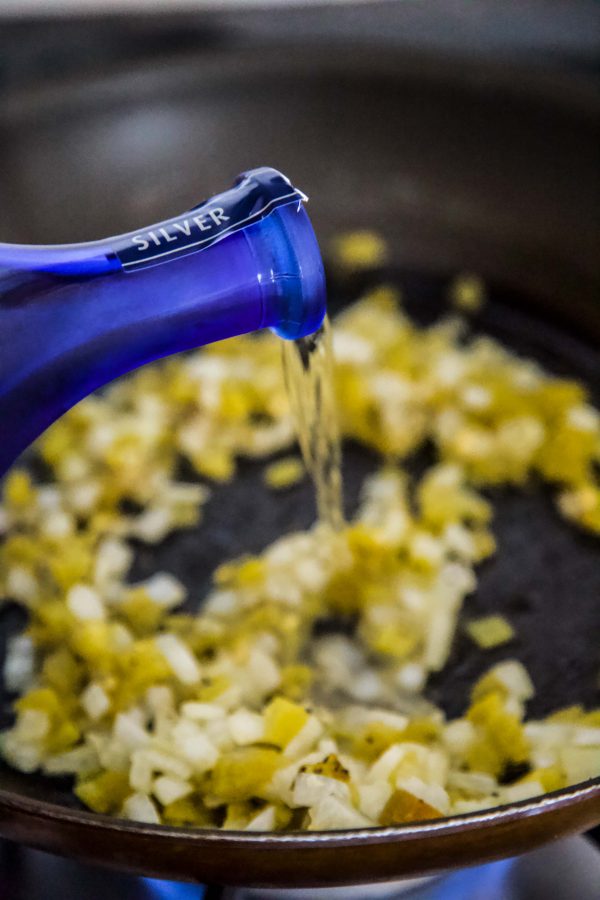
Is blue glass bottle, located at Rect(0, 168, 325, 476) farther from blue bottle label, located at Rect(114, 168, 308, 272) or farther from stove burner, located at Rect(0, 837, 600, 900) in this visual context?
stove burner, located at Rect(0, 837, 600, 900)

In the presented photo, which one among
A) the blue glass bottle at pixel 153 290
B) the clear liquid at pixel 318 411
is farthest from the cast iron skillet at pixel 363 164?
the blue glass bottle at pixel 153 290

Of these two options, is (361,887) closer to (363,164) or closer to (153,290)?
(153,290)

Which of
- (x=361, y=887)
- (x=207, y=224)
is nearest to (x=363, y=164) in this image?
(x=207, y=224)

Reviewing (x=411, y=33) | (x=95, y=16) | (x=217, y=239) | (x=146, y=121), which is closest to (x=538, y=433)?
(x=217, y=239)

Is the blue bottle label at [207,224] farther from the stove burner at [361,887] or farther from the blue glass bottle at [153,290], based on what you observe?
the stove burner at [361,887]

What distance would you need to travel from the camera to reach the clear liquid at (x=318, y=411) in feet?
2.38

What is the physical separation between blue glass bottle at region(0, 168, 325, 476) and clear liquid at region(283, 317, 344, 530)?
0.33 ft

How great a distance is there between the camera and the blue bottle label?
0.55 meters

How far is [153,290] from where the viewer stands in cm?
57

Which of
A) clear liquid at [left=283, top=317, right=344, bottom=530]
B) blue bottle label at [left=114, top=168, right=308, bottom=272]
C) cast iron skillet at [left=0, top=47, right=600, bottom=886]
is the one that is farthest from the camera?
cast iron skillet at [left=0, top=47, right=600, bottom=886]

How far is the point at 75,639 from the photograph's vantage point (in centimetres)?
75

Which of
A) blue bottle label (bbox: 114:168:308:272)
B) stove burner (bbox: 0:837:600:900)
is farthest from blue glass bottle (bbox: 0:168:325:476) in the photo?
stove burner (bbox: 0:837:600:900)

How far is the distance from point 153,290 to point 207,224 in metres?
0.05

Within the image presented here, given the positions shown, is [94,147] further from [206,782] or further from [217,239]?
[206,782]
